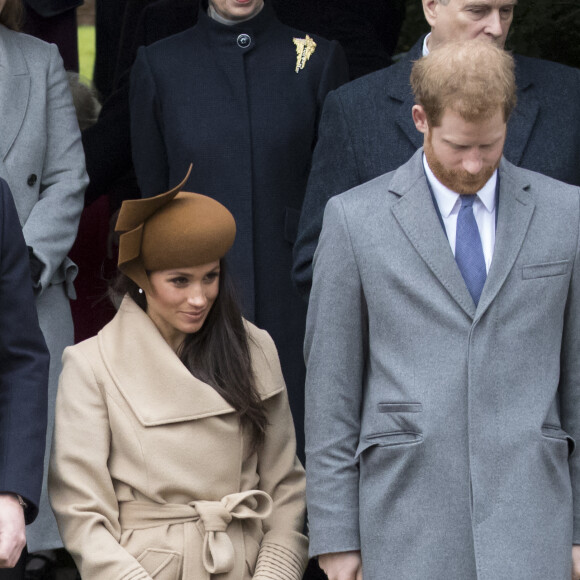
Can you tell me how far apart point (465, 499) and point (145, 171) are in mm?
1815

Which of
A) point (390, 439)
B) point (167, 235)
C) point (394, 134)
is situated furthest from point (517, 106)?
point (390, 439)

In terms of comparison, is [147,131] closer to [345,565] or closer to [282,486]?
[282,486]

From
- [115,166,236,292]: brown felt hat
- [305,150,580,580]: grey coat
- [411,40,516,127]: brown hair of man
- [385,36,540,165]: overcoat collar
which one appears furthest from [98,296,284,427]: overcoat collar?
[411,40,516,127]: brown hair of man

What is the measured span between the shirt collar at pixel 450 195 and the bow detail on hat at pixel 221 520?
0.93 metres

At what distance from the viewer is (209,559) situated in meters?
3.70

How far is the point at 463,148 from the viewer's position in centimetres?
328

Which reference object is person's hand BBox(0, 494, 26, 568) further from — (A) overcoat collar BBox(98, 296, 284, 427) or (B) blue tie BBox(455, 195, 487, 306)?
(B) blue tie BBox(455, 195, 487, 306)

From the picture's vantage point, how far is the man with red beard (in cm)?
329

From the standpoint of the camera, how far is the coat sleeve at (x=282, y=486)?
3789 millimetres

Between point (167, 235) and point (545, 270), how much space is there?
101 centimetres

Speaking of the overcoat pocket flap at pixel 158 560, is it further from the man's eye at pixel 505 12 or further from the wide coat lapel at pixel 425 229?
the man's eye at pixel 505 12

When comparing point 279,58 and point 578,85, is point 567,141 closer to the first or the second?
point 578,85

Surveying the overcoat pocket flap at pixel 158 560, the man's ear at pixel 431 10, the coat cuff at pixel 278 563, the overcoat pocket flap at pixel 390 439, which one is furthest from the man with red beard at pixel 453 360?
the man's ear at pixel 431 10

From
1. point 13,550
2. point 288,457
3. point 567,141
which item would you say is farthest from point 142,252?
point 567,141
